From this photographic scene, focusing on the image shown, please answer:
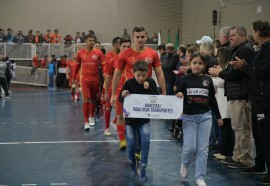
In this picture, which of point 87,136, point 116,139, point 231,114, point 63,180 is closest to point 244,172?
point 231,114

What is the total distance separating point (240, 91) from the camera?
596 centimetres

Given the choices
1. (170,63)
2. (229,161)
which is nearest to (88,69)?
(170,63)

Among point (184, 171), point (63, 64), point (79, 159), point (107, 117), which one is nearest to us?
point (184, 171)

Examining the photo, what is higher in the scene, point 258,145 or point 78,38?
point 78,38

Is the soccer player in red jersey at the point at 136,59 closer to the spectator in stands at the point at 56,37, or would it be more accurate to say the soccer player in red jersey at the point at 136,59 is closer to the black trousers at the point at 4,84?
the black trousers at the point at 4,84

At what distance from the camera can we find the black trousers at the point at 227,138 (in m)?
6.71

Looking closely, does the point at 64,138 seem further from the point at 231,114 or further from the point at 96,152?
the point at 231,114

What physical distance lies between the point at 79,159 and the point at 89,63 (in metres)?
3.29

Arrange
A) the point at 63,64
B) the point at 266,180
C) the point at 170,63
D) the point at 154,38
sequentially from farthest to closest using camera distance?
the point at 154,38 < the point at 63,64 < the point at 170,63 < the point at 266,180

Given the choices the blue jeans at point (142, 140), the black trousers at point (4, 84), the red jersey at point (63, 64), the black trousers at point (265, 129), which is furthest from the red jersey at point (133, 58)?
the red jersey at point (63, 64)

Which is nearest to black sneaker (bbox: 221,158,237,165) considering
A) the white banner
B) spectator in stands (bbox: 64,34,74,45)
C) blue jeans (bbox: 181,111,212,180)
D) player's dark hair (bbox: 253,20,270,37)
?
blue jeans (bbox: 181,111,212,180)

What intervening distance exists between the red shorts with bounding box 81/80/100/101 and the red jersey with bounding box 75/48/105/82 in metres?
0.10

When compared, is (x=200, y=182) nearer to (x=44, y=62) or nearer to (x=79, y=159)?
(x=79, y=159)

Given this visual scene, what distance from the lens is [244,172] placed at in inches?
237
